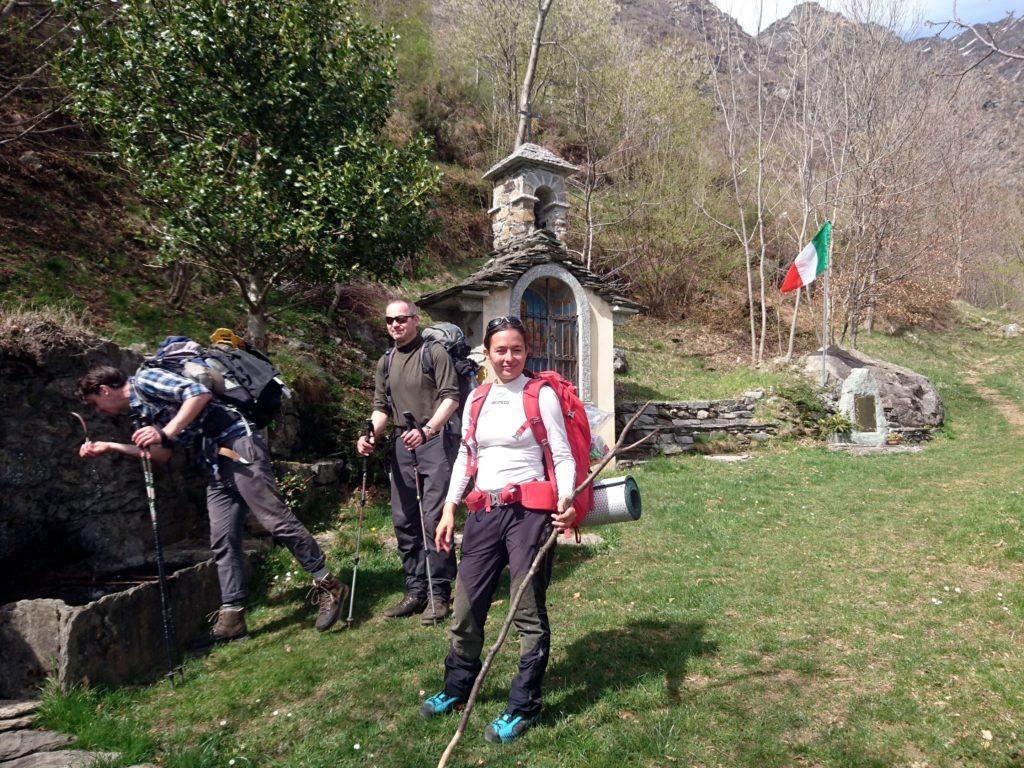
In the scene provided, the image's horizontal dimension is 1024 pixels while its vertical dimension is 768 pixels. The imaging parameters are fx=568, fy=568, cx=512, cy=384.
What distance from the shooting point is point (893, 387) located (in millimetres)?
13336

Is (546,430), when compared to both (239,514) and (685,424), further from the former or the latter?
(685,424)

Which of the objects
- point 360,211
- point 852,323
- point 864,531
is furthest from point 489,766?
point 852,323

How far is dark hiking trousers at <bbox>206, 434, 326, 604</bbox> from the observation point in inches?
156

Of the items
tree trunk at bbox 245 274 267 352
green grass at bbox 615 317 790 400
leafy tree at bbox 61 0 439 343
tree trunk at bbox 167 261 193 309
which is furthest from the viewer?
green grass at bbox 615 317 790 400

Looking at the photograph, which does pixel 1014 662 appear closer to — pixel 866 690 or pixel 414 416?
pixel 866 690

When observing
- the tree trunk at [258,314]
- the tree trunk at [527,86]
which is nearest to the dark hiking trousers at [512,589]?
the tree trunk at [258,314]

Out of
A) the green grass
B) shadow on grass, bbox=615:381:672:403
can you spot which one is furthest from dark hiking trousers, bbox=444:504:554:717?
the green grass

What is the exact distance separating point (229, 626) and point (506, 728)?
7.58 feet

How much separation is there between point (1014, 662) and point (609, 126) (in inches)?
768

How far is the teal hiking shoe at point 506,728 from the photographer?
2.75 m

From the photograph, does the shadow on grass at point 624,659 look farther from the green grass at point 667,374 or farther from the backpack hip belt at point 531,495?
the green grass at point 667,374

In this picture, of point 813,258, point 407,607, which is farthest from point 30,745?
point 813,258

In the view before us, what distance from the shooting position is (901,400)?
13.2 meters

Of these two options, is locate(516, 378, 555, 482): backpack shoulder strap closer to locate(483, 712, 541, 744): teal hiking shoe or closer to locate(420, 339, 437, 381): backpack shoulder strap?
locate(483, 712, 541, 744): teal hiking shoe
